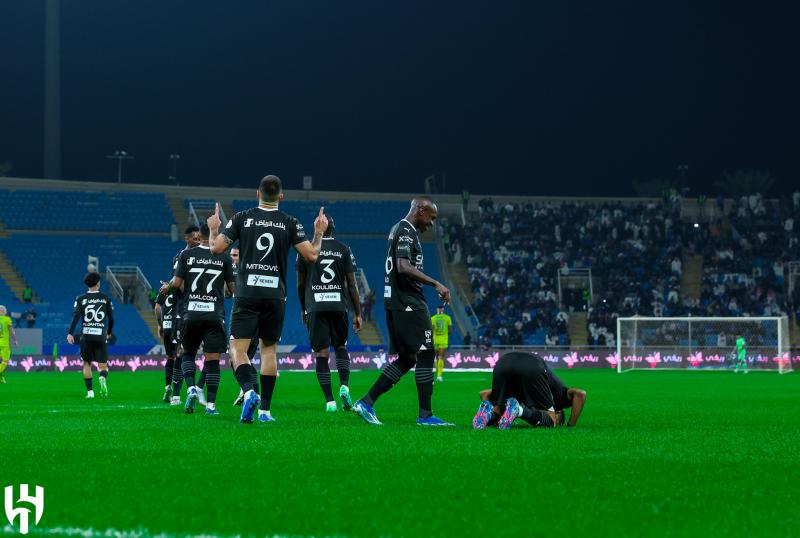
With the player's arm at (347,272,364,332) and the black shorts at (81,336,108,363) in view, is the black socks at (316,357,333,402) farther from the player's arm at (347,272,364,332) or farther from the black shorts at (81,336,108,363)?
the black shorts at (81,336,108,363)

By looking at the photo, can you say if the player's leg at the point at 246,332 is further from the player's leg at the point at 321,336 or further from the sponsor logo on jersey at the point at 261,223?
the player's leg at the point at 321,336

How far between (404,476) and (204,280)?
297 inches

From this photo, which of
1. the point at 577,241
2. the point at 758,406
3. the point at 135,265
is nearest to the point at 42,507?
the point at 758,406

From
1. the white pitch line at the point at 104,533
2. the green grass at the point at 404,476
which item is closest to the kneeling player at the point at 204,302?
the green grass at the point at 404,476

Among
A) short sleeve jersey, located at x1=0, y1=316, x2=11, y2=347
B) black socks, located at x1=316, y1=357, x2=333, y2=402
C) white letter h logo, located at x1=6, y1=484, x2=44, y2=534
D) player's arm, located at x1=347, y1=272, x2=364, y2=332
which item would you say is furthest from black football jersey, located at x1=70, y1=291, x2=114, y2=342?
white letter h logo, located at x1=6, y1=484, x2=44, y2=534

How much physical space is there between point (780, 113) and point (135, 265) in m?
39.8

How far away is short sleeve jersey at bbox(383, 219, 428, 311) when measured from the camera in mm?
11500

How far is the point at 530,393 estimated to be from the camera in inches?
428

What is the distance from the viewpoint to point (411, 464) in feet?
24.4

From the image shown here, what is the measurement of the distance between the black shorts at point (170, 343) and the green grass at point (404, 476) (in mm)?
5018

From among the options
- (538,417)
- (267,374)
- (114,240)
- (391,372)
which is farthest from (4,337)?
(114,240)

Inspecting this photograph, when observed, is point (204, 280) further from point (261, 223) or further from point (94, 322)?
point (94, 322)

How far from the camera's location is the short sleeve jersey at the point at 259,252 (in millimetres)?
11148

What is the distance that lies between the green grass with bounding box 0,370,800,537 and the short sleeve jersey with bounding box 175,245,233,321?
6.48 feet
